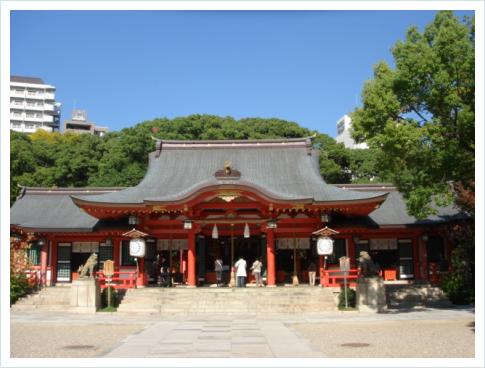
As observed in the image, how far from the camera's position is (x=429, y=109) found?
16.7m

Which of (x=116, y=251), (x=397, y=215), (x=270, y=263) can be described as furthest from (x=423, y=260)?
(x=116, y=251)

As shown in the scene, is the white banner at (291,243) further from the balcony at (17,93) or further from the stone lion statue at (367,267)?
the balcony at (17,93)

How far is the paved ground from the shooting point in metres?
10.4

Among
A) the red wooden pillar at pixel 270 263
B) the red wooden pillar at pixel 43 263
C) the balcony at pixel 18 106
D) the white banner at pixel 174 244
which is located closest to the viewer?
the red wooden pillar at pixel 270 263

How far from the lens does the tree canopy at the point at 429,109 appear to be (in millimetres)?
15664

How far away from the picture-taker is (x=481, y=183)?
9625mm

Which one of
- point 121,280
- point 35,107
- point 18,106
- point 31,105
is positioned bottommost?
point 121,280

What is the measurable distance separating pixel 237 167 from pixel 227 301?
421 inches

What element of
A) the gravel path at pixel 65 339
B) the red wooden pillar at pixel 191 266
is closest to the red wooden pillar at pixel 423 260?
the red wooden pillar at pixel 191 266

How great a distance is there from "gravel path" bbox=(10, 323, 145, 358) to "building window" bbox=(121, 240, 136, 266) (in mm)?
8003

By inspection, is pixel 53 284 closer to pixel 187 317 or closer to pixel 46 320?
pixel 46 320

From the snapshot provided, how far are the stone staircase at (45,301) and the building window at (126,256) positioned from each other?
2952mm

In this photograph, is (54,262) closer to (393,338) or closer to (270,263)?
(270,263)

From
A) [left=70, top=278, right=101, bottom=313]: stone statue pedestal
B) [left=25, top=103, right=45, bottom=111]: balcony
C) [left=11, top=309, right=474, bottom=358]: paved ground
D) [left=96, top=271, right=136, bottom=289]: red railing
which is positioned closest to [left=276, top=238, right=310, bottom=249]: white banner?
[left=11, top=309, right=474, bottom=358]: paved ground
